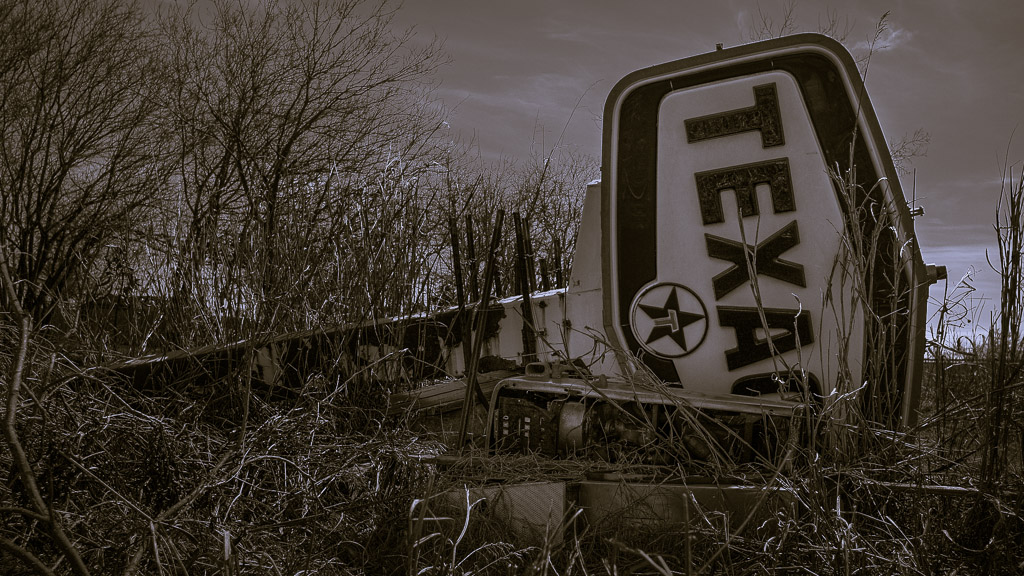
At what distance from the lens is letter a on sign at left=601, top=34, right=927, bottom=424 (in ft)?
11.1

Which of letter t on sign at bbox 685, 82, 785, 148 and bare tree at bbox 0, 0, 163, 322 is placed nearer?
letter t on sign at bbox 685, 82, 785, 148

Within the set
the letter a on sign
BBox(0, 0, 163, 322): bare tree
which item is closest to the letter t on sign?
the letter a on sign

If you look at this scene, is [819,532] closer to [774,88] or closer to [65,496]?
[774,88]

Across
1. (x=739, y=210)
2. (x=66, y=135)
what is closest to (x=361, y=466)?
(x=739, y=210)

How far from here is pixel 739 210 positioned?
3285 mm

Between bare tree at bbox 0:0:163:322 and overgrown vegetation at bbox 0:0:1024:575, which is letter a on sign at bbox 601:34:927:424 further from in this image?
bare tree at bbox 0:0:163:322

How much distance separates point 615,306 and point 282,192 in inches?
208

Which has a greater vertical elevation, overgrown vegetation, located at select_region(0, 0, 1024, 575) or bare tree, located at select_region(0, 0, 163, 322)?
bare tree, located at select_region(0, 0, 163, 322)

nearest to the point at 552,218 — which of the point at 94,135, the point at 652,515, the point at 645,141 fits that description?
the point at 94,135

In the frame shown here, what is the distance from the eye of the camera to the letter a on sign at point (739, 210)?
11.1ft

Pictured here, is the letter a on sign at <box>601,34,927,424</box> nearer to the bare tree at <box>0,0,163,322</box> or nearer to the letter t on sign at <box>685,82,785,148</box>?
the letter t on sign at <box>685,82,785,148</box>

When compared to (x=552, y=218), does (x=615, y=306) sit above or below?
below

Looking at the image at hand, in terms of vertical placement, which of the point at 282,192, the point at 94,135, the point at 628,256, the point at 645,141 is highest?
A: the point at 94,135

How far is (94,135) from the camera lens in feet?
41.8
